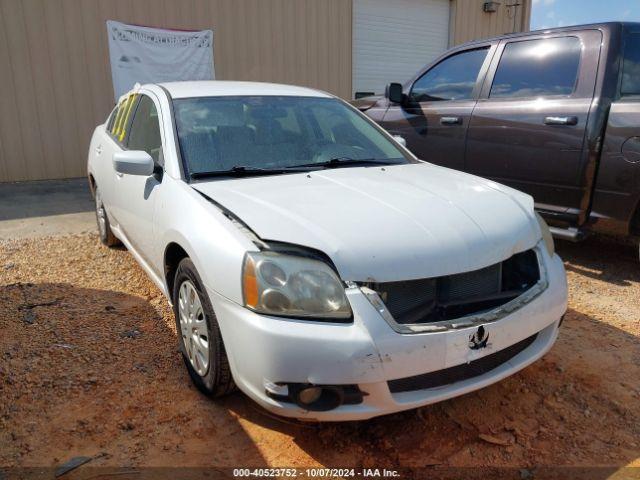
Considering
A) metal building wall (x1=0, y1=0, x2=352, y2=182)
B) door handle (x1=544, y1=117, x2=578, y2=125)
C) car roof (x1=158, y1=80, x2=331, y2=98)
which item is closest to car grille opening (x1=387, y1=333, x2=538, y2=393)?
car roof (x1=158, y1=80, x2=331, y2=98)

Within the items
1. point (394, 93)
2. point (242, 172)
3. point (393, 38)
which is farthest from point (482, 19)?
point (242, 172)

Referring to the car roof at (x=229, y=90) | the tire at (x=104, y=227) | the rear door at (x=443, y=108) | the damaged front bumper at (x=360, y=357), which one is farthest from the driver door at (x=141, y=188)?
the rear door at (x=443, y=108)

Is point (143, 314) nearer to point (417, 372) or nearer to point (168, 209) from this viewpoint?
point (168, 209)

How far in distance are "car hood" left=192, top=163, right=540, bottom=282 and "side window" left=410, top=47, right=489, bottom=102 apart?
2.45m

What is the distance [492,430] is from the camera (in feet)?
7.83

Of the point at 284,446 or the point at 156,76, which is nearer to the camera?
the point at 284,446

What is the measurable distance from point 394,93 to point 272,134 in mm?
2447

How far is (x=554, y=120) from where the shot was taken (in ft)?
13.8

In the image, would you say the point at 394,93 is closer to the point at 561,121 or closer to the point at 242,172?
the point at 561,121

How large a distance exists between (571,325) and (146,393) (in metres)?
2.58

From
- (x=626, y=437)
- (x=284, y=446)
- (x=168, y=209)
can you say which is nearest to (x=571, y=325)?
(x=626, y=437)

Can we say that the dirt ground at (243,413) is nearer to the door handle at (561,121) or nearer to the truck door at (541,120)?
the truck door at (541,120)

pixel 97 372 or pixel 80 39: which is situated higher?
pixel 80 39

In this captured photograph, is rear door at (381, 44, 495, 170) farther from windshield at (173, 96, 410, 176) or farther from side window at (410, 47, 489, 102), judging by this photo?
windshield at (173, 96, 410, 176)
